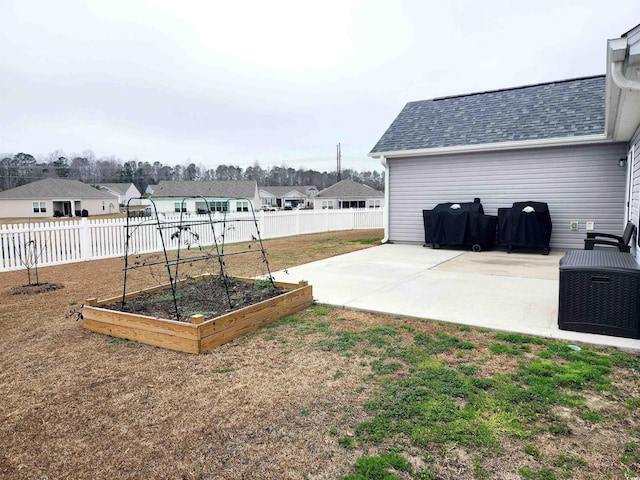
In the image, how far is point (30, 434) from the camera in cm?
238

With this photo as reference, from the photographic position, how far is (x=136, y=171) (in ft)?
240

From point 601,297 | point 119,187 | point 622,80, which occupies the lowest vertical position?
point 601,297

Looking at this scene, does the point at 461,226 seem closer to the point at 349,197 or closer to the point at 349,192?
the point at 349,197

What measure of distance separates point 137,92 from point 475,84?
61.0 feet

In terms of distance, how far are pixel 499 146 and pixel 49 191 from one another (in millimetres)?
44682

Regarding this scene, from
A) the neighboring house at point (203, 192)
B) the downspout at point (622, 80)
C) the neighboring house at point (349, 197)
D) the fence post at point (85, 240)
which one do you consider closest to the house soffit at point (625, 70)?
the downspout at point (622, 80)

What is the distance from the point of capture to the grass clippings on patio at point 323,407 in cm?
207

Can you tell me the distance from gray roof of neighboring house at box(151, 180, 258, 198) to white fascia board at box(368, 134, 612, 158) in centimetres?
3064

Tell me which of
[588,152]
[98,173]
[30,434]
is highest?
[98,173]

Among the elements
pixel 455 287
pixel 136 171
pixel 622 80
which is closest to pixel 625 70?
pixel 622 80

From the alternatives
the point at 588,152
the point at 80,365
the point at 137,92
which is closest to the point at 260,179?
the point at 137,92

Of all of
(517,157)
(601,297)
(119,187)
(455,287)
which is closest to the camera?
(601,297)

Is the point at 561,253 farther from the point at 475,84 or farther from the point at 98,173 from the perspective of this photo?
the point at 98,173

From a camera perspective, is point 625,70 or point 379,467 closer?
point 379,467
